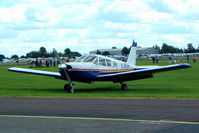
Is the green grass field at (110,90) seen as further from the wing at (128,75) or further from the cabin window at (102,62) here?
the cabin window at (102,62)

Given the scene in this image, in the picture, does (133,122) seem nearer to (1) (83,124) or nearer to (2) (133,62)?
(1) (83,124)

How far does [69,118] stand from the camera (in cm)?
1035

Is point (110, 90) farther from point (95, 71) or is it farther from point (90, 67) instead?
point (90, 67)

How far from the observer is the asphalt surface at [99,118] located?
8.65m

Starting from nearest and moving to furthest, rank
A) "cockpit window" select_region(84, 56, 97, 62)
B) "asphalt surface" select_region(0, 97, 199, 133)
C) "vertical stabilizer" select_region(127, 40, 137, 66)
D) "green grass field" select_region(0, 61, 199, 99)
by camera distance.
Answer: "asphalt surface" select_region(0, 97, 199, 133) → "green grass field" select_region(0, 61, 199, 99) → "cockpit window" select_region(84, 56, 97, 62) → "vertical stabilizer" select_region(127, 40, 137, 66)

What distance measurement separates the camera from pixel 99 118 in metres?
10.3

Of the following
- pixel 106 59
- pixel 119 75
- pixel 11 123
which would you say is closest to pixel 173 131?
pixel 11 123

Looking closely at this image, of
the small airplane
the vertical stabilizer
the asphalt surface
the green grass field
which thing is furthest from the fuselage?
the asphalt surface

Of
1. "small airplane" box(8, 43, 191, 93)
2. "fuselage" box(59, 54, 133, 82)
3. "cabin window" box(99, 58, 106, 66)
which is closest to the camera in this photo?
"small airplane" box(8, 43, 191, 93)

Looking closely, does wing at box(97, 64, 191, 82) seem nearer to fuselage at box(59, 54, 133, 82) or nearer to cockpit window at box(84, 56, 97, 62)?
fuselage at box(59, 54, 133, 82)

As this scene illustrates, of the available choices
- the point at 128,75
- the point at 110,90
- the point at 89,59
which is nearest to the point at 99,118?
the point at 128,75

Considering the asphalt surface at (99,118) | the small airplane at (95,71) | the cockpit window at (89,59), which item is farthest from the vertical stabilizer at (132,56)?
the asphalt surface at (99,118)

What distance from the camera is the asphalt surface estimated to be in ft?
28.4

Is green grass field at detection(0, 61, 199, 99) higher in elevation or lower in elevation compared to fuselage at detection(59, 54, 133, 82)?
lower
